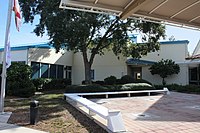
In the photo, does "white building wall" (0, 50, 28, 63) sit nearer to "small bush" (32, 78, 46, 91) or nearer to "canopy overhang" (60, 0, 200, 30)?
"small bush" (32, 78, 46, 91)

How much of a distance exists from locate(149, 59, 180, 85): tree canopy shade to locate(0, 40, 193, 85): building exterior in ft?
3.31

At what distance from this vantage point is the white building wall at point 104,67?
27.3 m

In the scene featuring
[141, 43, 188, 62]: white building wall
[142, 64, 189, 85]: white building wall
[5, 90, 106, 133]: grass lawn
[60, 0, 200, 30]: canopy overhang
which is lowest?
[5, 90, 106, 133]: grass lawn

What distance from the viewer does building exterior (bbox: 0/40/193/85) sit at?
80.2ft

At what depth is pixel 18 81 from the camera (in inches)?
597

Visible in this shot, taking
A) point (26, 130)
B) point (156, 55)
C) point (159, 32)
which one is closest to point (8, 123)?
point (26, 130)

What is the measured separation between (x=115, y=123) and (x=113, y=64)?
839 inches

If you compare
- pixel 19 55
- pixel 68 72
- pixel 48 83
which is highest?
pixel 19 55

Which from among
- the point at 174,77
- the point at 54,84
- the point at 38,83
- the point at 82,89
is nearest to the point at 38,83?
the point at 38,83

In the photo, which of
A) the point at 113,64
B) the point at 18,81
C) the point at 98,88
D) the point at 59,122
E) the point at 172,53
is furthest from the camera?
the point at 113,64

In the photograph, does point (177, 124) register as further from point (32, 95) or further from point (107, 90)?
point (32, 95)

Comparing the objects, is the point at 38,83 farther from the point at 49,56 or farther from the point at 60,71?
the point at 60,71

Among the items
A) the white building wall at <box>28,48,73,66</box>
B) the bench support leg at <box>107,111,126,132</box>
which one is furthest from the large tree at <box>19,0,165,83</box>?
the bench support leg at <box>107,111,126,132</box>

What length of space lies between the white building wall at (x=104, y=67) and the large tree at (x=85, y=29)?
3.41 meters
